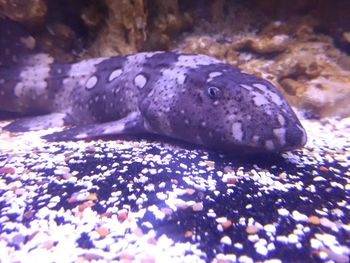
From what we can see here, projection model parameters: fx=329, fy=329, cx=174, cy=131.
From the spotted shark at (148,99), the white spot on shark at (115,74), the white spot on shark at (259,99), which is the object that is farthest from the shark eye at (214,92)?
the white spot on shark at (115,74)

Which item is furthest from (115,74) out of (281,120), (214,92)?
(281,120)

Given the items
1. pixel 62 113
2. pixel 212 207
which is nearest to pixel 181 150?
pixel 212 207

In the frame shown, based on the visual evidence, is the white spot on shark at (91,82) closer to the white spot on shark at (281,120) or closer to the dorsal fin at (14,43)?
the dorsal fin at (14,43)

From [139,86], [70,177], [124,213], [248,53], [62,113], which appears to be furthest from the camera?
[248,53]

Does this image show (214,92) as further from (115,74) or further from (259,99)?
(115,74)

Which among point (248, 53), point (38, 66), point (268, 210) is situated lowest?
point (268, 210)

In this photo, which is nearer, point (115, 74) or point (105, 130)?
point (105, 130)

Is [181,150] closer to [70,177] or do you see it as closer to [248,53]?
[70,177]
